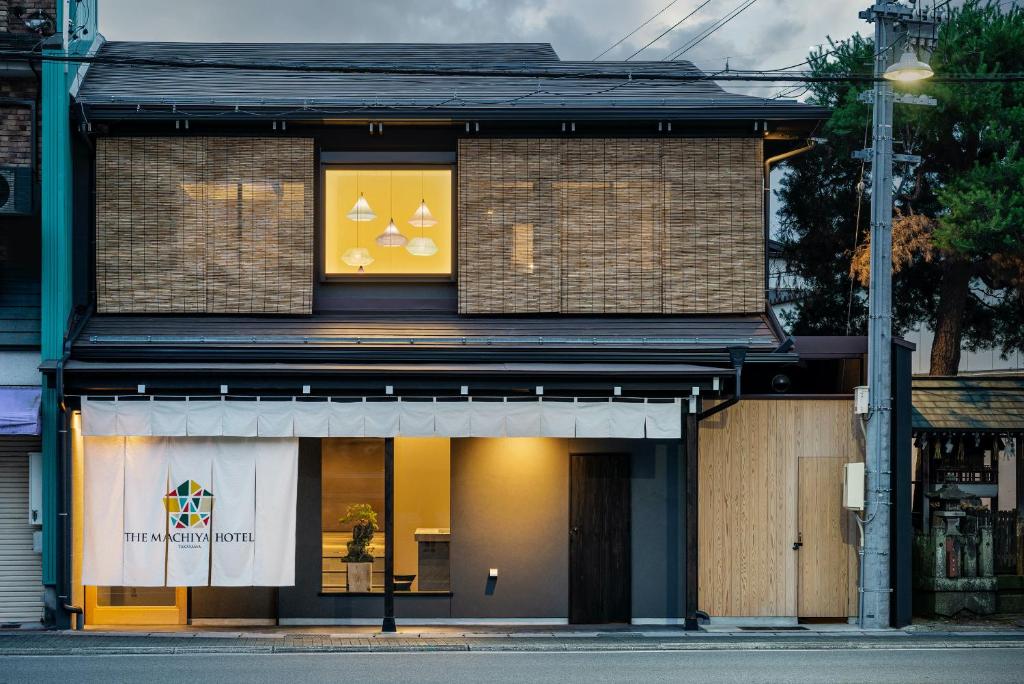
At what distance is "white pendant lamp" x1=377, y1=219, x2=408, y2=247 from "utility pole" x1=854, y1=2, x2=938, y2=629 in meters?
6.95

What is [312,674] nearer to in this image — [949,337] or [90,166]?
[90,166]

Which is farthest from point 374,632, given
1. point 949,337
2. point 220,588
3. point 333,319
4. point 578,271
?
point 949,337

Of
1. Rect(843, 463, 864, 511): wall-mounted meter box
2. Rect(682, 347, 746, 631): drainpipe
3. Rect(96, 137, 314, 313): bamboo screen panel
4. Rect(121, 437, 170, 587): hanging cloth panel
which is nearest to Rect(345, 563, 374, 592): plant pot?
Rect(121, 437, 170, 587): hanging cloth panel

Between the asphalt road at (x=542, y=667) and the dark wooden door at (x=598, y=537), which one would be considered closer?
the asphalt road at (x=542, y=667)

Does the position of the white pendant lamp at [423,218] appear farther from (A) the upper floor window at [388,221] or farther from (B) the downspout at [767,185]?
(B) the downspout at [767,185]

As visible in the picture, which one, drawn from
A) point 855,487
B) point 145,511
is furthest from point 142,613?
point 855,487

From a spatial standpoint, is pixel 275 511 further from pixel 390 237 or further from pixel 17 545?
pixel 390 237

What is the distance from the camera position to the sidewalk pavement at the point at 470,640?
14.4m

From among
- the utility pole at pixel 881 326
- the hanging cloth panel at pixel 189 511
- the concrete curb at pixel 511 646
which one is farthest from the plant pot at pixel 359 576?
the utility pole at pixel 881 326

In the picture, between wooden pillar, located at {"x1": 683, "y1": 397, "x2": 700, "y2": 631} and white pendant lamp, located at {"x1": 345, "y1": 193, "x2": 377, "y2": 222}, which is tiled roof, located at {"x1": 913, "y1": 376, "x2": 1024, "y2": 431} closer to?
wooden pillar, located at {"x1": 683, "y1": 397, "x2": 700, "y2": 631}

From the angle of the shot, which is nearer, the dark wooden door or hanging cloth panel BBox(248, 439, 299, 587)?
hanging cloth panel BBox(248, 439, 299, 587)

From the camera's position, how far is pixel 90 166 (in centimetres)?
1744

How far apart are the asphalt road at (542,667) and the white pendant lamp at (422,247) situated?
6.50 metres

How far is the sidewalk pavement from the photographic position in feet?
47.1
